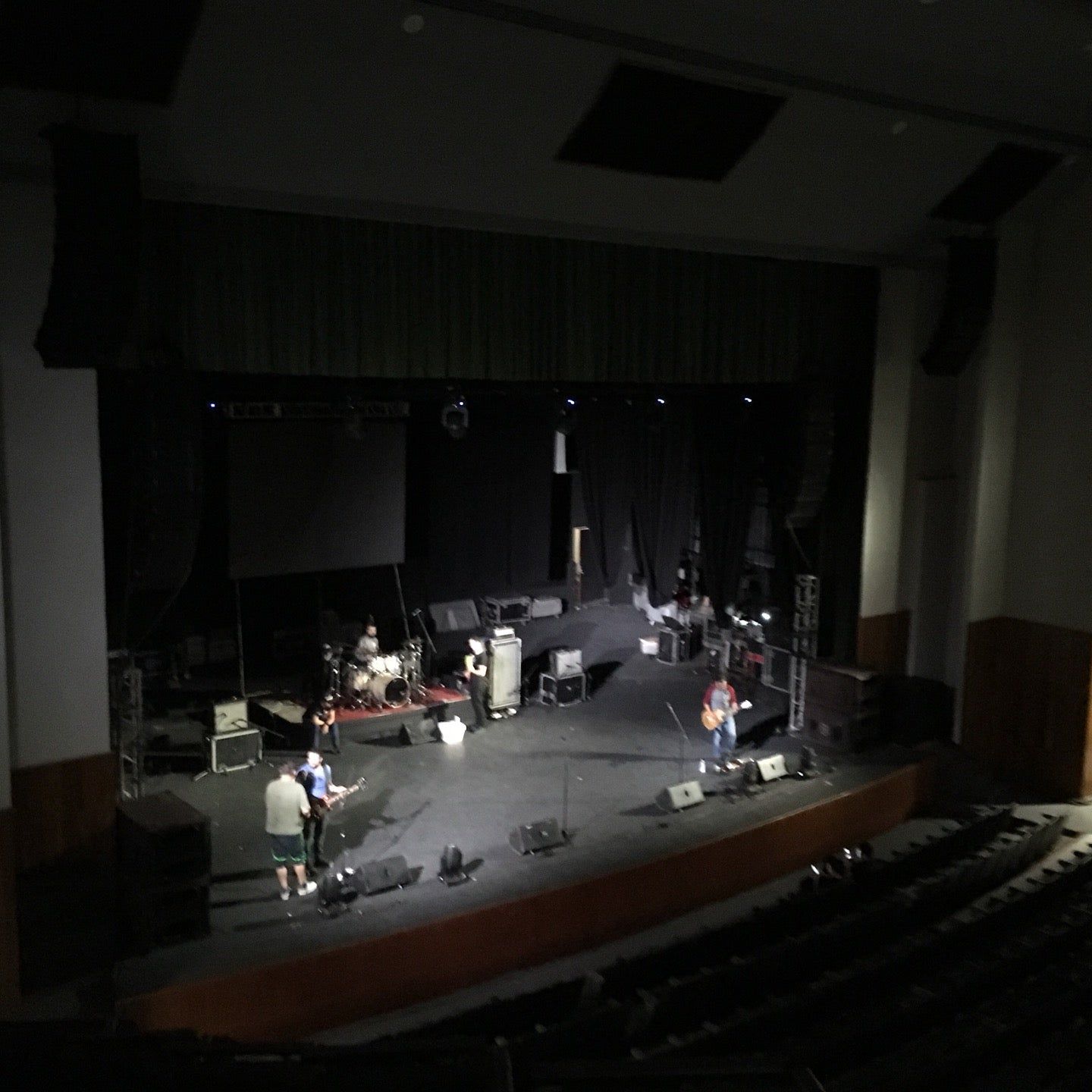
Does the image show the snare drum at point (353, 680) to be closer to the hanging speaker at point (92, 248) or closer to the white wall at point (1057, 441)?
the hanging speaker at point (92, 248)

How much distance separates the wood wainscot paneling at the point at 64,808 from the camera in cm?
755

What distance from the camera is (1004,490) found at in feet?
40.4

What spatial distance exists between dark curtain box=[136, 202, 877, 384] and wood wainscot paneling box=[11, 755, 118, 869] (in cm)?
298

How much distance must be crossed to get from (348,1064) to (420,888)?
5907 millimetres

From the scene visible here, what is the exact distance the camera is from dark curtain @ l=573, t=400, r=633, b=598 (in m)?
12.9

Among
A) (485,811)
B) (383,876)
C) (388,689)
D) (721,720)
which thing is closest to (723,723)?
(721,720)

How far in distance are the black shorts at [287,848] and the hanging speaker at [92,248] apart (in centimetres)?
362

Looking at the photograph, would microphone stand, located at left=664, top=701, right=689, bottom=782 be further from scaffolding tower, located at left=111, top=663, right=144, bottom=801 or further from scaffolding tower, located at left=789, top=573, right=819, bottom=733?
scaffolding tower, located at left=111, top=663, right=144, bottom=801

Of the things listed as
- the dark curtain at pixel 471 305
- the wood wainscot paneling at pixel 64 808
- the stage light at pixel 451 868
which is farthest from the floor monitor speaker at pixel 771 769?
the wood wainscot paneling at pixel 64 808

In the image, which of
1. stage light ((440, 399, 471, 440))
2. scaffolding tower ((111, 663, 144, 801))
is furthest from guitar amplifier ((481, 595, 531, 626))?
scaffolding tower ((111, 663, 144, 801))

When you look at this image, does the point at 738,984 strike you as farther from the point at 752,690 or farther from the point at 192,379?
the point at 752,690

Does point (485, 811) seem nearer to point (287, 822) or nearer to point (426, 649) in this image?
point (287, 822)

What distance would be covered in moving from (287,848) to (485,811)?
220 cm

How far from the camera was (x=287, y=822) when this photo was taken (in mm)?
8273
